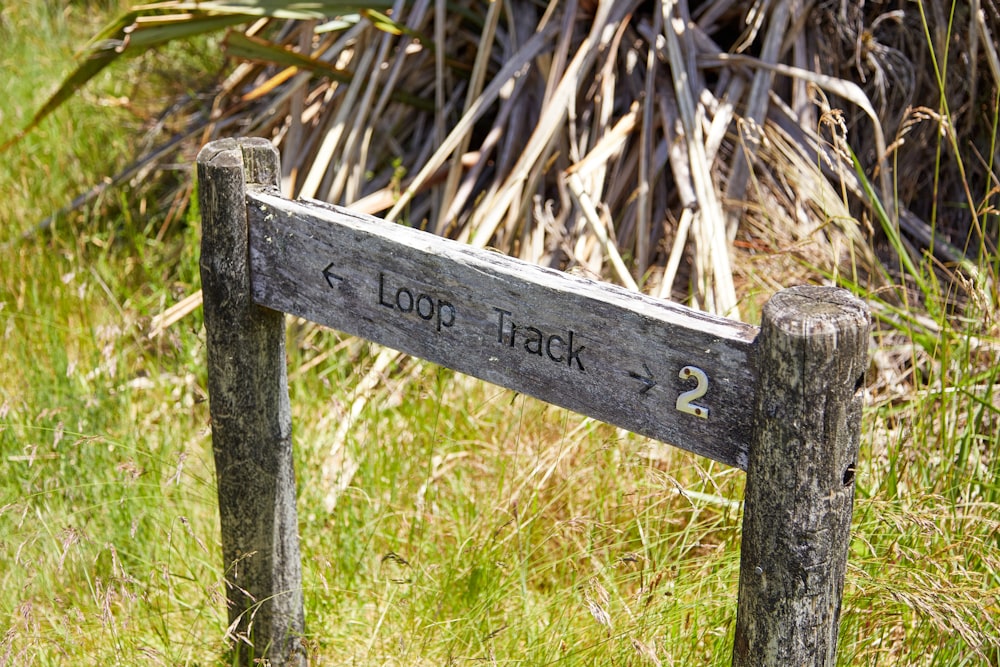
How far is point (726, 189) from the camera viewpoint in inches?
121

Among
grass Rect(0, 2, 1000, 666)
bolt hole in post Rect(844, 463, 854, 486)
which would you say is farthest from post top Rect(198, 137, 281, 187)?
bolt hole in post Rect(844, 463, 854, 486)

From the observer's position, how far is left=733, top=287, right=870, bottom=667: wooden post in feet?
4.12

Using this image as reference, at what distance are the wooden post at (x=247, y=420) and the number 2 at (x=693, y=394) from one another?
0.85 m

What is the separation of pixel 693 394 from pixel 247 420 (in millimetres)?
919

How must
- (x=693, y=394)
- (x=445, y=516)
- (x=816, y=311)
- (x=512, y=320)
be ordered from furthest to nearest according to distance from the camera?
(x=445, y=516) < (x=512, y=320) < (x=693, y=394) < (x=816, y=311)

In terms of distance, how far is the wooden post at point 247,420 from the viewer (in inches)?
70.2

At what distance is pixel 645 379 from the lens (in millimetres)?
1430

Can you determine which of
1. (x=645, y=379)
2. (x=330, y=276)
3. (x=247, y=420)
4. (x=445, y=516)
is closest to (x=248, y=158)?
(x=330, y=276)

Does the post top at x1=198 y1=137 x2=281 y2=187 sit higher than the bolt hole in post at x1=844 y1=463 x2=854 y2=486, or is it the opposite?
the post top at x1=198 y1=137 x2=281 y2=187

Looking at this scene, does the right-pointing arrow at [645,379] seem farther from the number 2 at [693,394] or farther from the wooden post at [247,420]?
the wooden post at [247,420]

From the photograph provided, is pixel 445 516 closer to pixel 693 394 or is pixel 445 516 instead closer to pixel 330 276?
pixel 330 276

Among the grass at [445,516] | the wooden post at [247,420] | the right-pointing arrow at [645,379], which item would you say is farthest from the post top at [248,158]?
the right-pointing arrow at [645,379]

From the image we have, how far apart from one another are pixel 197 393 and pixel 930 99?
2512 mm

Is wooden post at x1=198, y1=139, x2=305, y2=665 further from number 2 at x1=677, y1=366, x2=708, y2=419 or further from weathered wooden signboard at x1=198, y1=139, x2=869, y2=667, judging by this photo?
number 2 at x1=677, y1=366, x2=708, y2=419
